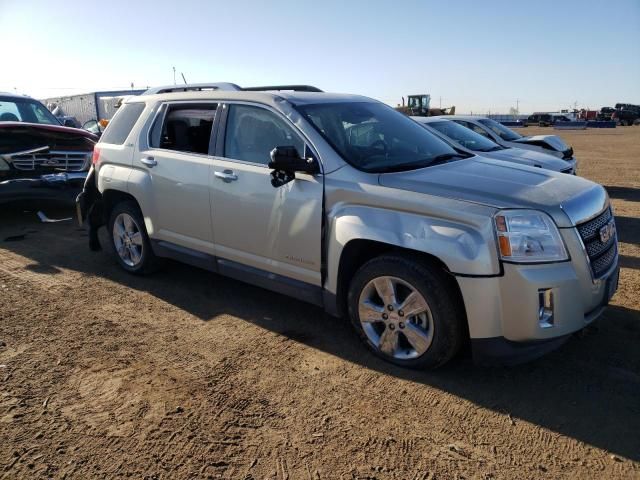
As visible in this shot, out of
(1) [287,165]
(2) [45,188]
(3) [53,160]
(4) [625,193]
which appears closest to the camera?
(1) [287,165]

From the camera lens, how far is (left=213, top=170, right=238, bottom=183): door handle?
13.8 feet

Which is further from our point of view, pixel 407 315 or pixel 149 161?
pixel 149 161

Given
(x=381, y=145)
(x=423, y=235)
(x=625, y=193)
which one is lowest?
(x=625, y=193)

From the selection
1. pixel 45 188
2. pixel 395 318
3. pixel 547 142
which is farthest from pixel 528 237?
pixel 547 142

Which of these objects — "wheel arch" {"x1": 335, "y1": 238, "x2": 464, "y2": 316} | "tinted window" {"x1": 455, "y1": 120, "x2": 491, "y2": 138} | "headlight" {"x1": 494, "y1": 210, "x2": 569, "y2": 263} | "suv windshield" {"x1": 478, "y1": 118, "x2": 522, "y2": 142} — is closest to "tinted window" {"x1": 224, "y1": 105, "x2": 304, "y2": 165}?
"wheel arch" {"x1": 335, "y1": 238, "x2": 464, "y2": 316}

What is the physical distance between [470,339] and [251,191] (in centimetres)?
201

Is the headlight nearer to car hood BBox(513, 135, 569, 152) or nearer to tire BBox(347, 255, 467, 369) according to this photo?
tire BBox(347, 255, 467, 369)

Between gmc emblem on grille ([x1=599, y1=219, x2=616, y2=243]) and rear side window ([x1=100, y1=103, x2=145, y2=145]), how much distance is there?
4.39 metres

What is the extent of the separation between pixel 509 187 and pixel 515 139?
799 cm

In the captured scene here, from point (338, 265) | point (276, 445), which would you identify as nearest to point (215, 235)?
point (338, 265)

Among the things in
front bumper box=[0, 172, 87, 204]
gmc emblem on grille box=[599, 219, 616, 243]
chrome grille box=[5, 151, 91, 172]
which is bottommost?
front bumper box=[0, 172, 87, 204]

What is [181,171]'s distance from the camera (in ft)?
15.3

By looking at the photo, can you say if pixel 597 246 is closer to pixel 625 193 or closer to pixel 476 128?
pixel 476 128

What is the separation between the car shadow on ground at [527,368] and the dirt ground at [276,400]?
12 mm
